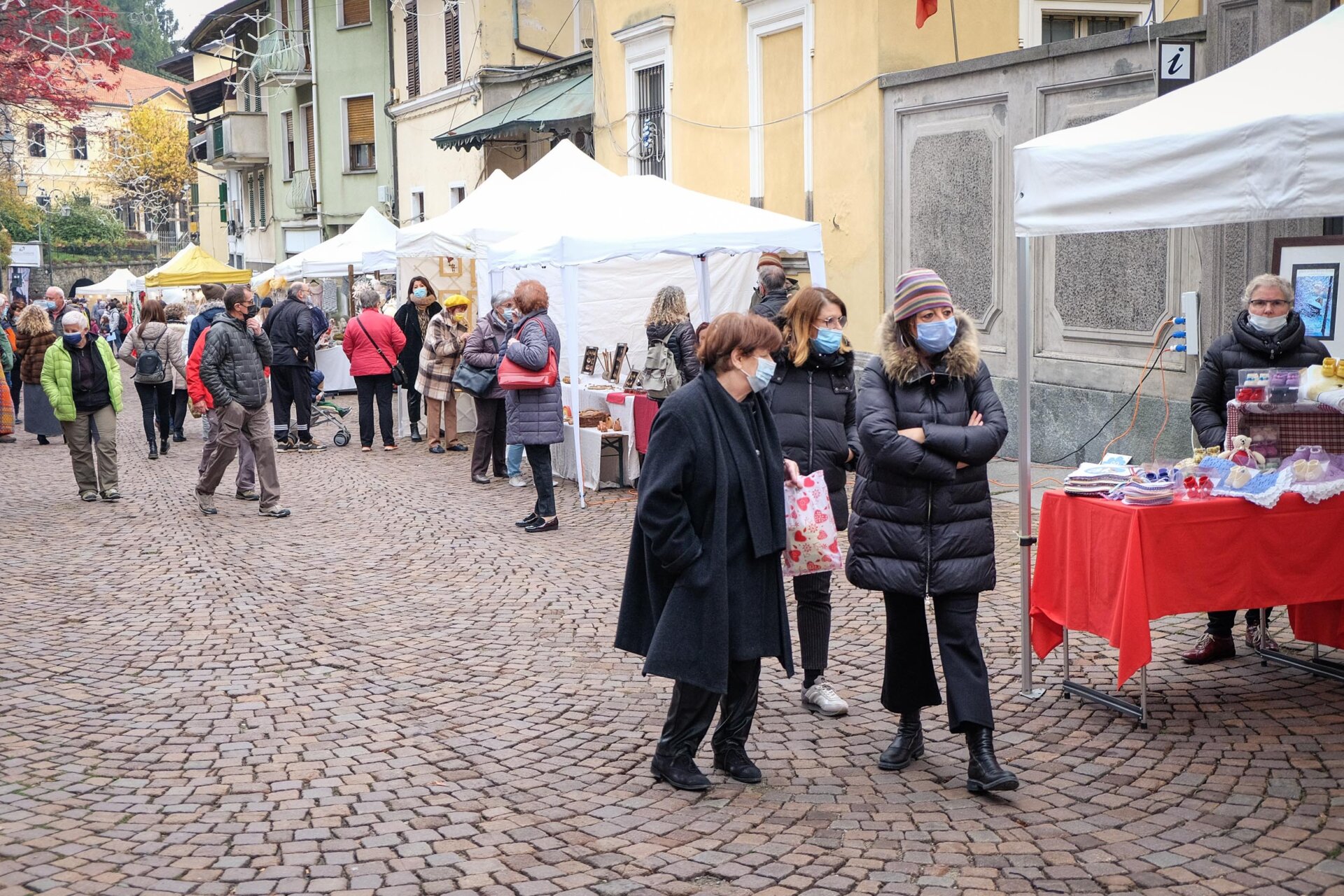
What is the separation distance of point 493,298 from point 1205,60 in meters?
7.30

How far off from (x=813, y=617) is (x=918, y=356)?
4.50ft

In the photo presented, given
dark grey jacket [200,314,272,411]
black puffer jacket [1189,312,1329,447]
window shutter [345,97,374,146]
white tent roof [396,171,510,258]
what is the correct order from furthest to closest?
window shutter [345,97,374,146], white tent roof [396,171,510,258], dark grey jacket [200,314,272,411], black puffer jacket [1189,312,1329,447]

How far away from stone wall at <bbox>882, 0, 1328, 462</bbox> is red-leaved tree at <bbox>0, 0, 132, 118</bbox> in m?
9.90

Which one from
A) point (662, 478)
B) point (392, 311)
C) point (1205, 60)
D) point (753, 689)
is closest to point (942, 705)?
point (753, 689)

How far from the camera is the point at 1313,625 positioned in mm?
6254

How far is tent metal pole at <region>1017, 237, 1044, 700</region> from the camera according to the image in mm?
5934

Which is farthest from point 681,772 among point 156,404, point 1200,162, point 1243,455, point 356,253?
point 356,253

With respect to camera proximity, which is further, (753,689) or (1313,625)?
(1313,625)

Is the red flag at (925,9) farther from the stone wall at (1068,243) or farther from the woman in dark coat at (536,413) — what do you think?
the woman in dark coat at (536,413)

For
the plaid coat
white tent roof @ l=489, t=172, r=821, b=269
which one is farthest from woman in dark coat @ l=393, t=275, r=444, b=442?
white tent roof @ l=489, t=172, r=821, b=269

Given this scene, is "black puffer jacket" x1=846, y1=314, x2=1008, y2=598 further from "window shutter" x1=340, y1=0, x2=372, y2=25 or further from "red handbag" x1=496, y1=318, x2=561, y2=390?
"window shutter" x1=340, y1=0, x2=372, y2=25

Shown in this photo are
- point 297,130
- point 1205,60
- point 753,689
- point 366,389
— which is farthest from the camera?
point 297,130

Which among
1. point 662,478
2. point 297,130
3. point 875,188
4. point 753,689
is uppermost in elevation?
point 297,130

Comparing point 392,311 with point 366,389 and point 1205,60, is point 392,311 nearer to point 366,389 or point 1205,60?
point 366,389
